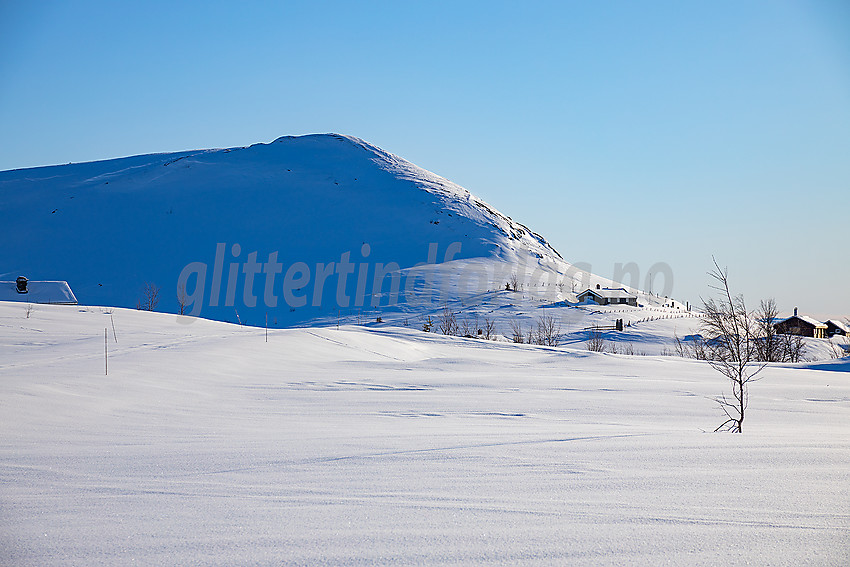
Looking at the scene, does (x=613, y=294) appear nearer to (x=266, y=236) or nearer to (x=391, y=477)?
(x=266, y=236)

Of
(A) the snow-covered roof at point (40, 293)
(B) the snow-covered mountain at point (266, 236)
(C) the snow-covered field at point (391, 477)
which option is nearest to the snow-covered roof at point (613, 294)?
(B) the snow-covered mountain at point (266, 236)

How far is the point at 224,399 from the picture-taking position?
7.95 metres

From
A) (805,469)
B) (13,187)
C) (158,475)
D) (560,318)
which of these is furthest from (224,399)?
(13,187)

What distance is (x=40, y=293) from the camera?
121 feet

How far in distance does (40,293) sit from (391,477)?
40.1 meters

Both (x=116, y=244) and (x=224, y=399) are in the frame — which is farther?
(x=116, y=244)

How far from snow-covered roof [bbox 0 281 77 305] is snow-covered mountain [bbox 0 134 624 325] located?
9.97 meters

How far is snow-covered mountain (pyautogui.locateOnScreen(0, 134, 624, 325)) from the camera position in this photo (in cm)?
5641

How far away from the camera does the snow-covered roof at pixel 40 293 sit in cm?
3580

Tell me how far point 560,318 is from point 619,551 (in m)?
40.6

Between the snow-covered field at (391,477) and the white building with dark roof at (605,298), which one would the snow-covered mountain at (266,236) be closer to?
the white building with dark roof at (605,298)

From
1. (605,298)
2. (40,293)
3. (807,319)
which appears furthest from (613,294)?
(40,293)

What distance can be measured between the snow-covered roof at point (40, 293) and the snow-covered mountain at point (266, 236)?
9.97 meters

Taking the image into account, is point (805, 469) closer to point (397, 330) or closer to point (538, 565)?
point (538, 565)
